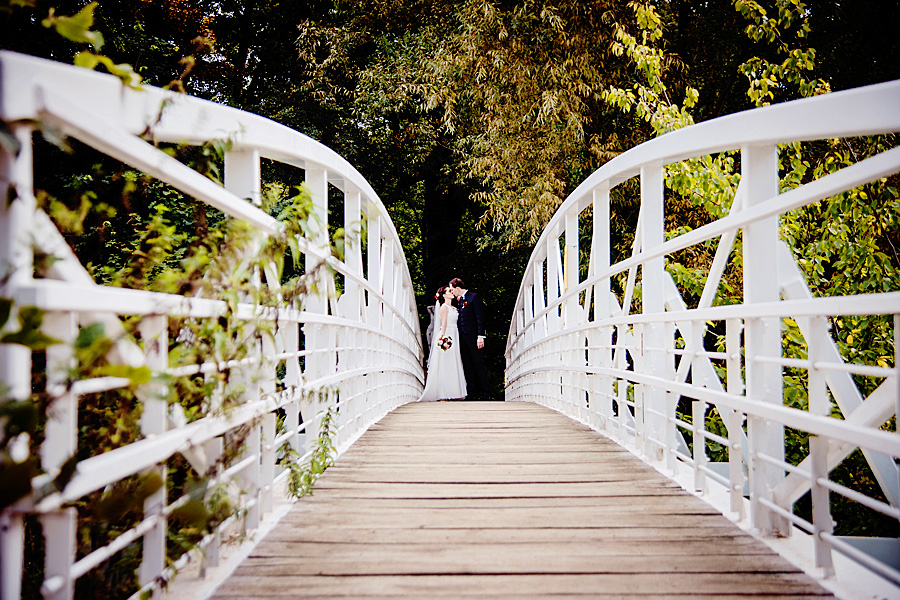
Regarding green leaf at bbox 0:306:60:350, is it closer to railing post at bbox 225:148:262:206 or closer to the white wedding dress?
railing post at bbox 225:148:262:206

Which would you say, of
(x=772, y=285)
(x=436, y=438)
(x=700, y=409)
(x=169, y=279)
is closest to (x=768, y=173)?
(x=772, y=285)

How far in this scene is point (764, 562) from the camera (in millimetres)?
2125

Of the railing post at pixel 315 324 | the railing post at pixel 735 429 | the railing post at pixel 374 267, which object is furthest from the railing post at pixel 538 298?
the railing post at pixel 735 429

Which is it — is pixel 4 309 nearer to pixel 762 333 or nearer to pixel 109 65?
pixel 109 65

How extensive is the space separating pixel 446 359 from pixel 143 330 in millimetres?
8486

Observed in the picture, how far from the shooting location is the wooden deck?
197 centimetres

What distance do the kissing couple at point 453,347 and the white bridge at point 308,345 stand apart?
543cm

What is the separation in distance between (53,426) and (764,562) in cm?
200

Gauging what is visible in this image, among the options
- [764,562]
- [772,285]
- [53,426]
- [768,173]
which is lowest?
[764,562]

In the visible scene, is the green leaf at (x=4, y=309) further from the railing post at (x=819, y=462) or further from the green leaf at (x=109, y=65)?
the railing post at (x=819, y=462)

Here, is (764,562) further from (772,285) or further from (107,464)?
(107,464)

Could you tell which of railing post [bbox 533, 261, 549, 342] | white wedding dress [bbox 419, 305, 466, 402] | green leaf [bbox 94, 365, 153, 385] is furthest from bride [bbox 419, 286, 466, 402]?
green leaf [bbox 94, 365, 153, 385]

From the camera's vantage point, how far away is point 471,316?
10047mm

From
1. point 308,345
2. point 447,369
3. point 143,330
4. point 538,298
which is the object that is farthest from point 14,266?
point 447,369
